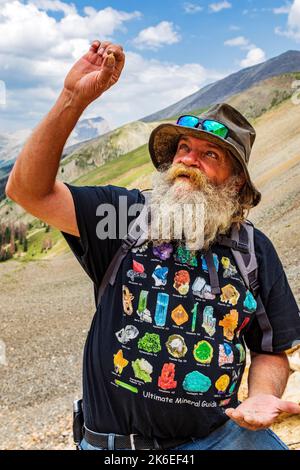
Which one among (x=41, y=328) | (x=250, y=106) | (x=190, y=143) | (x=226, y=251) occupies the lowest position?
(x=41, y=328)

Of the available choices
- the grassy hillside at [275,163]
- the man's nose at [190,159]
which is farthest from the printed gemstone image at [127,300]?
the grassy hillside at [275,163]

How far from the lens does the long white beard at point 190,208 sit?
3816 mm

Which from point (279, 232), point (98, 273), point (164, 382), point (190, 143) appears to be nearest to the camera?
point (164, 382)

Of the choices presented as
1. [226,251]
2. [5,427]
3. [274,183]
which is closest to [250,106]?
[274,183]

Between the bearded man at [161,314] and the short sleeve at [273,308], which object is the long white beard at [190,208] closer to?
the bearded man at [161,314]

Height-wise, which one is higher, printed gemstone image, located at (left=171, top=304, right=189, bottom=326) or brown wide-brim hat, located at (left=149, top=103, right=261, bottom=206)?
brown wide-brim hat, located at (left=149, top=103, right=261, bottom=206)

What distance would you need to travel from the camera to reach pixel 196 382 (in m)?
3.55

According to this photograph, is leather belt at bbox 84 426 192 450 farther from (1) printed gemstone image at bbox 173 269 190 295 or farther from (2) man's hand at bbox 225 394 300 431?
(1) printed gemstone image at bbox 173 269 190 295

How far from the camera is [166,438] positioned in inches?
139

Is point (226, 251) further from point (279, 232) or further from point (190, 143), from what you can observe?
point (279, 232)

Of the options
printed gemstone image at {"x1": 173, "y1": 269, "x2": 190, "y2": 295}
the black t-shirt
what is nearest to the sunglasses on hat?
the black t-shirt

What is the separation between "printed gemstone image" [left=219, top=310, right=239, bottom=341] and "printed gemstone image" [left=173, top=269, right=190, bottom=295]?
36cm

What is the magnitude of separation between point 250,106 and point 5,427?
10311 cm

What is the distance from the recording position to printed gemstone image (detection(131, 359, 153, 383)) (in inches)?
138
